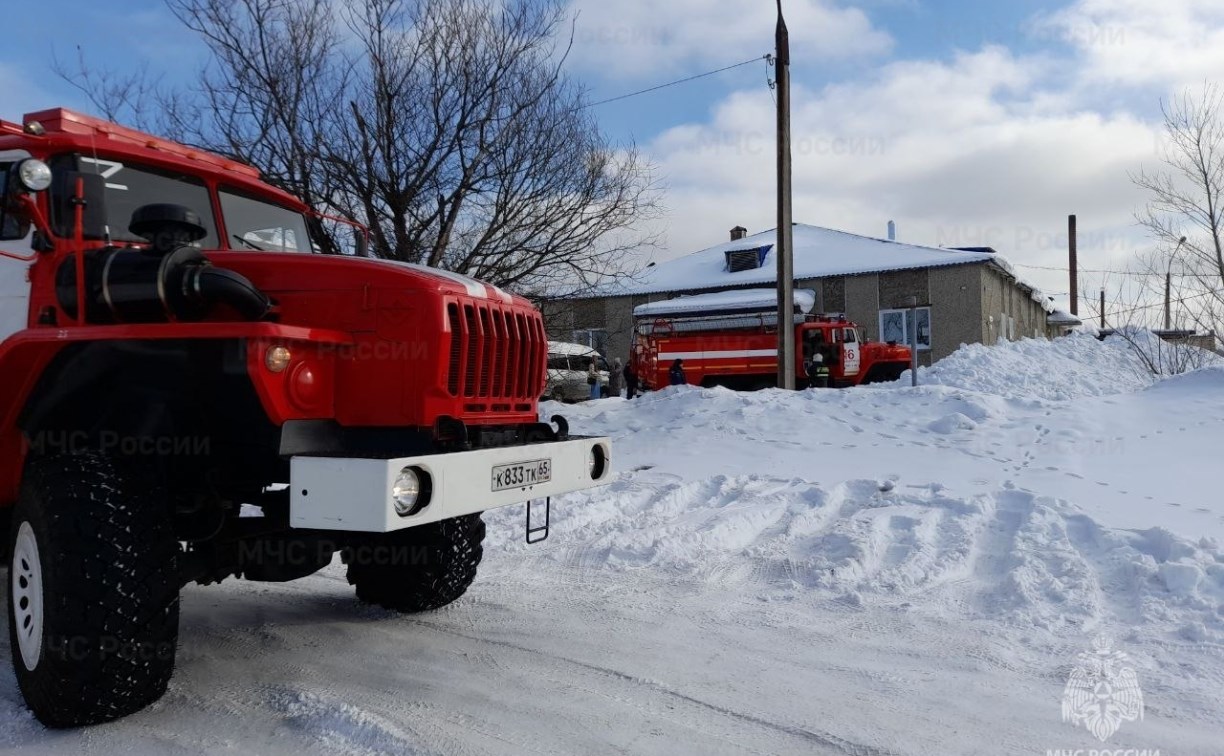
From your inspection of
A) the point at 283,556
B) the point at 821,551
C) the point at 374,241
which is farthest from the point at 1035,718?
the point at 374,241

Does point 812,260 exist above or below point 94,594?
above

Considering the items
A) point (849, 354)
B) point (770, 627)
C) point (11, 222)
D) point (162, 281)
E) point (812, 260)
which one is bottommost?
point (770, 627)

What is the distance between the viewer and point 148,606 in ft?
10.2

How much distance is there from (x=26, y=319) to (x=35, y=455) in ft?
1.86

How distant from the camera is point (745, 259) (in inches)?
1312

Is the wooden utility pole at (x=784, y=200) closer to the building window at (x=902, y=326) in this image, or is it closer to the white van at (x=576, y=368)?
the white van at (x=576, y=368)

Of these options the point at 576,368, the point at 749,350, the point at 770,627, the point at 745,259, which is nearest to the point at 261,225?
the point at 770,627

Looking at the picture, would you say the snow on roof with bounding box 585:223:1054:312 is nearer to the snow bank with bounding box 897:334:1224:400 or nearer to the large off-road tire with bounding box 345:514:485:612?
the snow bank with bounding box 897:334:1224:400

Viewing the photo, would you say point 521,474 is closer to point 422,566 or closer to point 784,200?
point 422,566

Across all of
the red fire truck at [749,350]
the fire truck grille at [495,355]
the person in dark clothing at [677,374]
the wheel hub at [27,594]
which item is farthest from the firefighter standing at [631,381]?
the wheel hub at [27,594]

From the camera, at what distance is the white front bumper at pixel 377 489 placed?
9.70 ft

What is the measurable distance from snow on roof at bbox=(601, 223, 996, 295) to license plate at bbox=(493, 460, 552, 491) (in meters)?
25.2

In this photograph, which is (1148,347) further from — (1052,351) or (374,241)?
(374,241)

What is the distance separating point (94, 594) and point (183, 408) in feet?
2.46
